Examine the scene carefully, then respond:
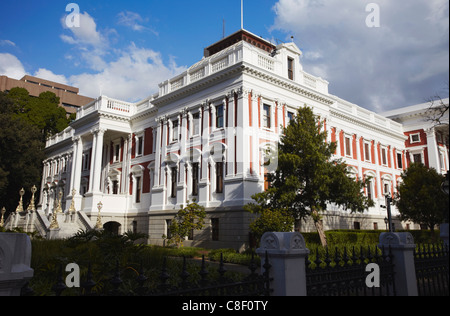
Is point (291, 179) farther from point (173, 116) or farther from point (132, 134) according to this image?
point (132, 134)

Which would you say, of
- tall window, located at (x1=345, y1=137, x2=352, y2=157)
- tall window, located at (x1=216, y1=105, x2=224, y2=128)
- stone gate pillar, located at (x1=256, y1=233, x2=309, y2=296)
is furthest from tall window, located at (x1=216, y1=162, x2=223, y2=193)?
stone gate pillar, located at (x1=256, y1=233, x2=309, y2=296)

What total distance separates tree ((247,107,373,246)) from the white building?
9.83ft

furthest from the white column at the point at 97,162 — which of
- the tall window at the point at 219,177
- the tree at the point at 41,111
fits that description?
the tree at the point at 41,111

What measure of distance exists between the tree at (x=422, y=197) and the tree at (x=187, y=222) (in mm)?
15464

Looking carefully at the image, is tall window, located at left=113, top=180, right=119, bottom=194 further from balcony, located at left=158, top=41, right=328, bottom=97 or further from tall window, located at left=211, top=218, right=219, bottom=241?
tall window, located at left=211, top=218, right=219, bottom=241

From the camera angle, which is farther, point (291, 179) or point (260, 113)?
point (260, 113)

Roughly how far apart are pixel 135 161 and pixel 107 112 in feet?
16.5

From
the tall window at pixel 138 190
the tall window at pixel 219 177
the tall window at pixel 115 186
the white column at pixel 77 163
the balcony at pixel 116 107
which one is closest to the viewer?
the tall window at pixel 219 177

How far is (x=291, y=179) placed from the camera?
19391 millimetres

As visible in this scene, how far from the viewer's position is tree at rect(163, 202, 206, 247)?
76.3ft

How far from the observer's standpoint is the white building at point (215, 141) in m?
23.8

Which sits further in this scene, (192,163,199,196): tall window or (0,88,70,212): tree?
(0,88,70,212): tree

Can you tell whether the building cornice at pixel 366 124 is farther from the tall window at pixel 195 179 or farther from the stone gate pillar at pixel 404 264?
the stone gate pillar at pixel 404 264

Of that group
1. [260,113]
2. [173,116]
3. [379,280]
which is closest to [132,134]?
[173,116]
